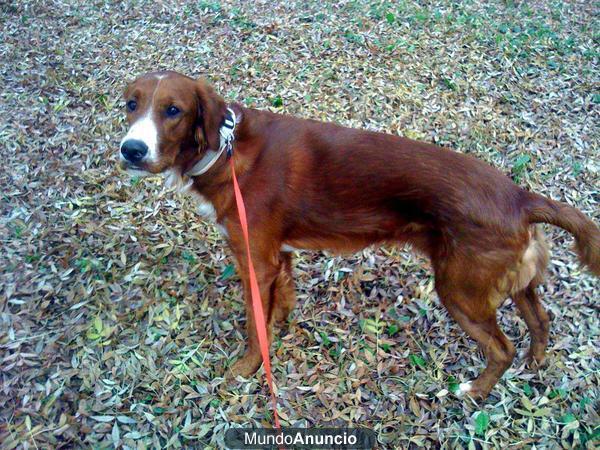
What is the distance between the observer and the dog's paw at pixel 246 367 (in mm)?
3438

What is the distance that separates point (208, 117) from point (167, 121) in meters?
0.25

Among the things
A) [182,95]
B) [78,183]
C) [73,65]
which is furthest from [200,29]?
[182,95]

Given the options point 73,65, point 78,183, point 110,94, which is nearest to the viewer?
point 78,183

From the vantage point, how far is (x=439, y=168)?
2.84 meters

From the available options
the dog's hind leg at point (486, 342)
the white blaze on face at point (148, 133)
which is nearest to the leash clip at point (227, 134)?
the white blaze on face at point (148, 133)

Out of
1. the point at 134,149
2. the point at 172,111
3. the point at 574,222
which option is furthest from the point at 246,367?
the point at 574,222

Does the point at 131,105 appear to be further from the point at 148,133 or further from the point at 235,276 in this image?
the point at 235,276

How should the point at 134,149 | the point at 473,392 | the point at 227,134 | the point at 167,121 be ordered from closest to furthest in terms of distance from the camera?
the point at 134,149, the point at 167,121, the point at 227,134, the point at 473,392

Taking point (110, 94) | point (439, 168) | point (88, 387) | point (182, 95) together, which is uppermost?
point (182, 95)

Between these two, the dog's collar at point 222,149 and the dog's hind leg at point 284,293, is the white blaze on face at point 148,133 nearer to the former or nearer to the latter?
the dog's collar at point 222,149

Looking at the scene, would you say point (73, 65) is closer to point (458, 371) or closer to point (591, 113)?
point (458, 371)

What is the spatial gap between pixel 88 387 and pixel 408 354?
227 centimetres

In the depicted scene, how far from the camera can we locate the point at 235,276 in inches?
160

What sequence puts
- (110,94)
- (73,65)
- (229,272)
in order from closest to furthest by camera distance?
(229,272), (110,94), (73,65)
